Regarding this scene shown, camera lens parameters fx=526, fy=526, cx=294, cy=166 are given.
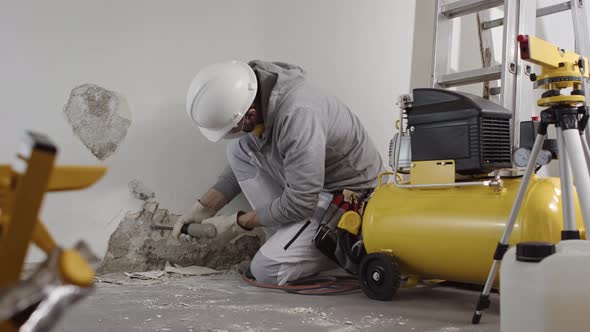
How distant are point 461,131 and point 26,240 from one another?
64.3 inches

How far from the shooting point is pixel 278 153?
2.44m

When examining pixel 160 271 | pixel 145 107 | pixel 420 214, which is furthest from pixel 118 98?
pixel 420 214

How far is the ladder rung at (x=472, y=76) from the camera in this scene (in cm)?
222

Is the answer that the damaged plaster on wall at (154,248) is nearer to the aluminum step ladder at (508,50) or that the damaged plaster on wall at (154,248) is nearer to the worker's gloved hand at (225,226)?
the worker's gloved hand at (225,226)

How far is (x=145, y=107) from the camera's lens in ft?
7.89

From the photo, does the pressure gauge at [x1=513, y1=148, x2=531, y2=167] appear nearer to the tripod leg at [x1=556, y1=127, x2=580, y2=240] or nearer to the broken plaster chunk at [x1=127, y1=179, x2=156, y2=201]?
the tripod leg at [x1=556, y1=127, x2=580, y2=240]

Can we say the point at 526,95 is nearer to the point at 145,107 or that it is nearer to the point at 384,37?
the point at 384,37

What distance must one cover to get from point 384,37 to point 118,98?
1.63m

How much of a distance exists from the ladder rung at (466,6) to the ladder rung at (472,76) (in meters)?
0.32

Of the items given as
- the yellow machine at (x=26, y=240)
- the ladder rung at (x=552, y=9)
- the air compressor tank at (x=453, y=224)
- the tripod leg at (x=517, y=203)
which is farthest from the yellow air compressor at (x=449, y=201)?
the yellow machine at (x=26, y=240)

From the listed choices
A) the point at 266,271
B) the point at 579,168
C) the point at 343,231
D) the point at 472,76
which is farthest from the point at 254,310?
the point at 472,76

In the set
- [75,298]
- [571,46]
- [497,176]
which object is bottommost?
[75,298]

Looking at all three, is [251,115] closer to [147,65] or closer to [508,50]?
[147,65]

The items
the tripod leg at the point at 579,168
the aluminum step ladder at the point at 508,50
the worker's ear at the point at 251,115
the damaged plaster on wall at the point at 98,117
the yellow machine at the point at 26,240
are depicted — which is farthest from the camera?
the worker's ear at the point at 251,115
